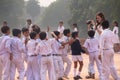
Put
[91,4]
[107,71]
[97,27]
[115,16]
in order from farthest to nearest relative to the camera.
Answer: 1. [91,4]
2. [115,16]
3. [97,27]
4. [107,71]

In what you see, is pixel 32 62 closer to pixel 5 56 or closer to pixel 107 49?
pixel 5 56

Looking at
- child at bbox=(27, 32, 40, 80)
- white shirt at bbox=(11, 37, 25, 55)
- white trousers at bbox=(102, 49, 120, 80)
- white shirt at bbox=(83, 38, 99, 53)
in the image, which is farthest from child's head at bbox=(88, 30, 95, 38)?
white shirt at bbox=(11, 37, 25, 55)

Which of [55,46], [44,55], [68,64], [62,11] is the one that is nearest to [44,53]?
[44,55]

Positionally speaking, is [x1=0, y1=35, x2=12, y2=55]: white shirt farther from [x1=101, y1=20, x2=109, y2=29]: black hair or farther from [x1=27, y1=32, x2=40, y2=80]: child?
[x1=101, y1=20, x2=109, y2=29]: black hair

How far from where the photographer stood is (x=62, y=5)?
97.5m

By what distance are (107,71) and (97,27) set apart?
1.69 m

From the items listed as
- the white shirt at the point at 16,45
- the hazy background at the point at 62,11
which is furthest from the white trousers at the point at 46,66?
the hazy background at the point at 62,11

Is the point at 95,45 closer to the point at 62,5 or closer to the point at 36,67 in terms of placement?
the point at 36,67

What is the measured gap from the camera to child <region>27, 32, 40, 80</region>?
1206 centimetres

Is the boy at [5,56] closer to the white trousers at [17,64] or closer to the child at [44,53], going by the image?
the white trousers at [17,64]

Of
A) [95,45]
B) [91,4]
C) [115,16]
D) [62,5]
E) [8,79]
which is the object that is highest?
[62,5]

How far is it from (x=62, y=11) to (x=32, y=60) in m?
80.7

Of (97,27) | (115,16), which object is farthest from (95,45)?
(115,16)

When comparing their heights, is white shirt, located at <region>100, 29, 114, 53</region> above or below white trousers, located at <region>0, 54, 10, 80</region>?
above
